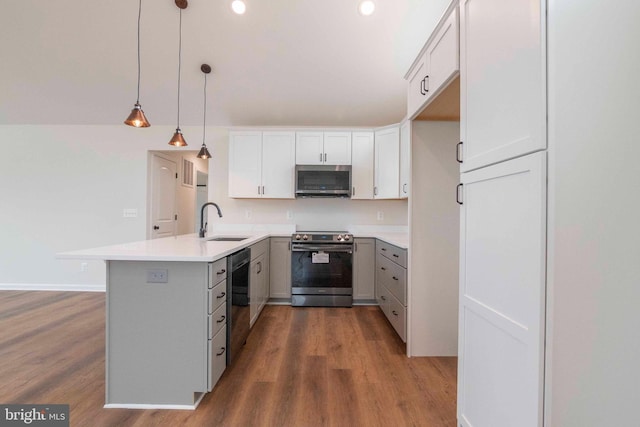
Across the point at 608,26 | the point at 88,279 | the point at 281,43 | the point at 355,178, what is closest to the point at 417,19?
the point at 281,43

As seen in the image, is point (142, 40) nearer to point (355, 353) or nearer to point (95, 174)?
point (95, 174)

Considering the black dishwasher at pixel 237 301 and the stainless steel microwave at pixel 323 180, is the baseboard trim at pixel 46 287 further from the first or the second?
the stainless steel microwave at pixel 323 180

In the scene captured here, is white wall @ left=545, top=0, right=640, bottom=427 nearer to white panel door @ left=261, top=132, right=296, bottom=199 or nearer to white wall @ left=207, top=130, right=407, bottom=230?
white panel door @ left=261, top=132, right=296, bottom=199

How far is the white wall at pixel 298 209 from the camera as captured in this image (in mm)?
4055

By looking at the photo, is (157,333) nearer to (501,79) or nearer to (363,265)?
(501,79)

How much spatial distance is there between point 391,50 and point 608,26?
2614mm

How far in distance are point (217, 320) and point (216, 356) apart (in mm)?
221

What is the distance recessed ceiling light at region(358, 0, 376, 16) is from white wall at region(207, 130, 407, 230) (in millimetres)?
2244

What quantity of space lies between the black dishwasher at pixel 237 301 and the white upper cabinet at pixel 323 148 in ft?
5.57

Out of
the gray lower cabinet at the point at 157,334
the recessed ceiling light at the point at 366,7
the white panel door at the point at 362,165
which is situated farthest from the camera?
the white panel door at the point at 362,165

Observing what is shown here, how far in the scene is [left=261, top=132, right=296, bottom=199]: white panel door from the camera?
375 centimetres

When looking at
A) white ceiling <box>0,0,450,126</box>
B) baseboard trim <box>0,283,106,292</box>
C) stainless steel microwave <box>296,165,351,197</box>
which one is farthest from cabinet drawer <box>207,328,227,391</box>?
baseboard trim <box>0,283,106,292</box>

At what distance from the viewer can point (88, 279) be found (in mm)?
4039

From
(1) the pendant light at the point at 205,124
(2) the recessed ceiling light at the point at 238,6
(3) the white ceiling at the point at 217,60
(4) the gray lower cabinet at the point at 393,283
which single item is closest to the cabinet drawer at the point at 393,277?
(4) the gray lower cabinet at the point at 393,283
